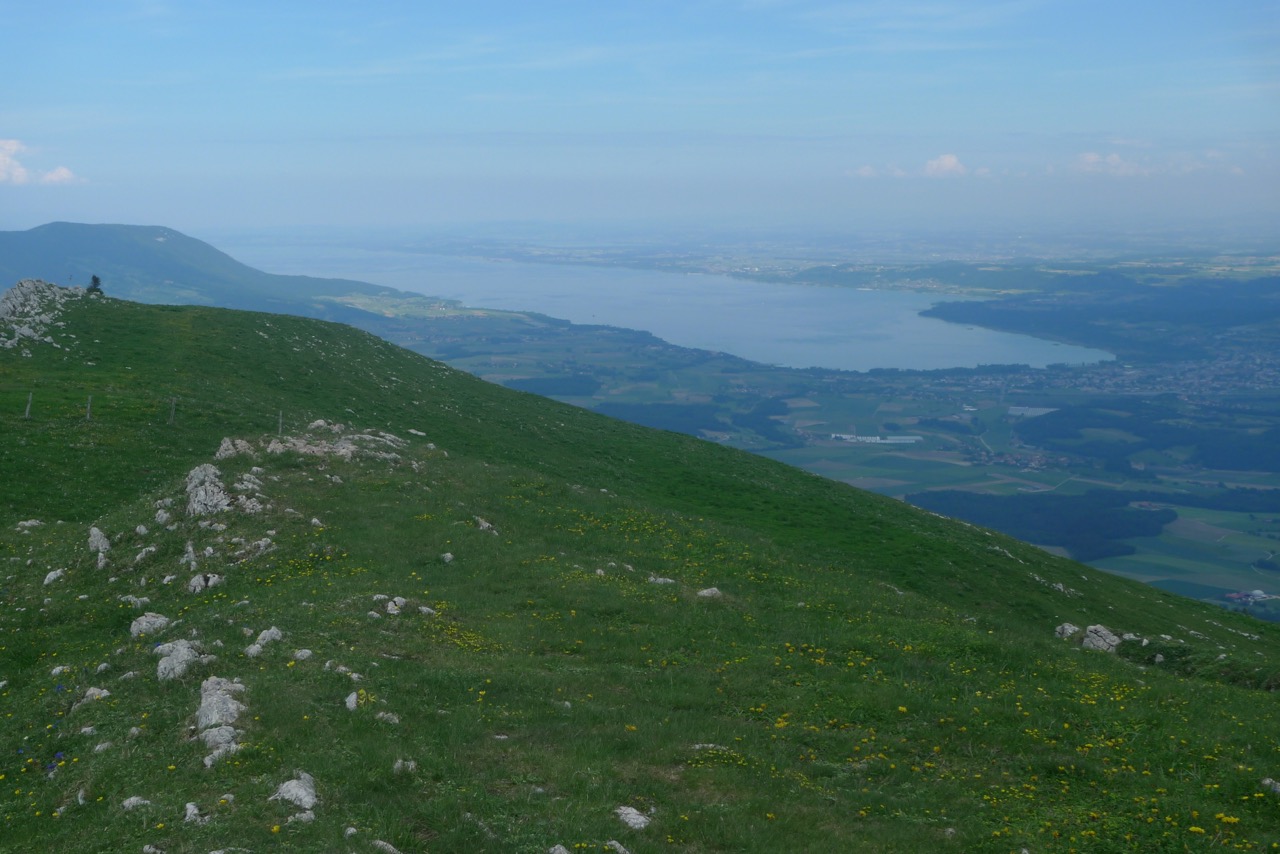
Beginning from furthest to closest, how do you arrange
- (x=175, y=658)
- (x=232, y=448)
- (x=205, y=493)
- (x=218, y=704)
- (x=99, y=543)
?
(x=232, y=448) → (x=205, y=493) → (x=99, y=543) → (x=175, y=658) → (x=218, y=704)

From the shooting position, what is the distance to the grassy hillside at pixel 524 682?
13.4 metres

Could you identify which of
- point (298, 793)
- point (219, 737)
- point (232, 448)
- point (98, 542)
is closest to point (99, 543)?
point (98, 542)

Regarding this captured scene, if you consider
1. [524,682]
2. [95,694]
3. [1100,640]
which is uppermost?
[95,694]

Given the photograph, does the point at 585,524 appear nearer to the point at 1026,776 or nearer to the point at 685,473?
the point at 1026,776

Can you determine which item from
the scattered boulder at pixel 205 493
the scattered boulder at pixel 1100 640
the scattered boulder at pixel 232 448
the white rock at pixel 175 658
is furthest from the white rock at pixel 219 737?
the scattered boulder at pixel 1100 640

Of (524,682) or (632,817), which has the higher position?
(632,817)

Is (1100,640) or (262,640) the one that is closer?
(262,640)

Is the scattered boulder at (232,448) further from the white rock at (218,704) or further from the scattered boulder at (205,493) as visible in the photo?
the white rock at (218,704)

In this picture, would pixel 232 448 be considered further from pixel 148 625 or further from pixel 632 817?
pixel 632 817

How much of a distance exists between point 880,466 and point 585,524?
12409 cm

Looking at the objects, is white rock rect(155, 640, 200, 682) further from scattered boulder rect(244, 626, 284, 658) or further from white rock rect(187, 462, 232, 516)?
white rock rect(187, 462, 232, 516)

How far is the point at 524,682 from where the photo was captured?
18672 millimetres

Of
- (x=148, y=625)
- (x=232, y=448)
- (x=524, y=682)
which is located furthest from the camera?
(x=232, y=448)

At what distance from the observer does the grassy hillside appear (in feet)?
44.0
